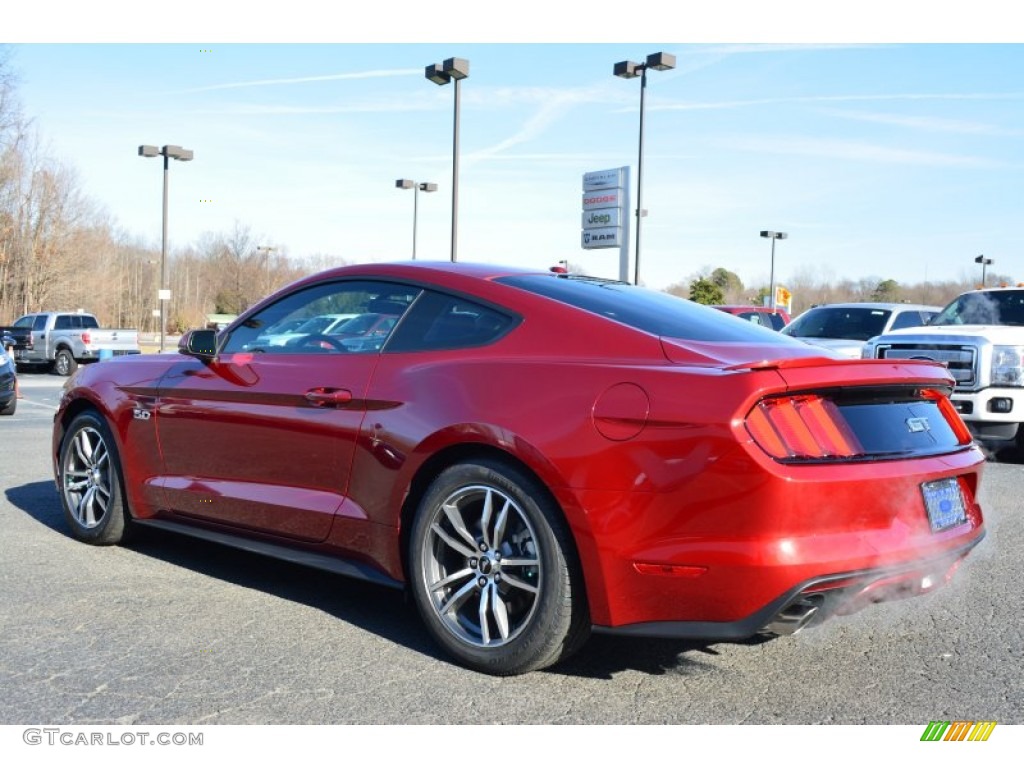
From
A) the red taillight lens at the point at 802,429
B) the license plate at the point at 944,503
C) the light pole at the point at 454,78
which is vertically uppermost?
the light pole at the point at 454,78

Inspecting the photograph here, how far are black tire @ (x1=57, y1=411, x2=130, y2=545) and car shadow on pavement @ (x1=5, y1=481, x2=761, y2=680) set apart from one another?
15 cm

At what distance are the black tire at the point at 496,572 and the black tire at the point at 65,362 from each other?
2541 centimetres

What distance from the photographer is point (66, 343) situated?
2659cm

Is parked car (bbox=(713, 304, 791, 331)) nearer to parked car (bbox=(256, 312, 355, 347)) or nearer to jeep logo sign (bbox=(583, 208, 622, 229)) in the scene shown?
jeep logo sign (bbox=(583, 208, 622, 229))

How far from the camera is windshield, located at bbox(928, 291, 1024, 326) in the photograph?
10.7 metres

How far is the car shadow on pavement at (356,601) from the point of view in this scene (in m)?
3.73

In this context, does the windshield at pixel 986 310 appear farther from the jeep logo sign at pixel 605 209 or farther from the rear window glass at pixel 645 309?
the jeep logo sign at pixel 605 209

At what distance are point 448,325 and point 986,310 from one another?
346 inches

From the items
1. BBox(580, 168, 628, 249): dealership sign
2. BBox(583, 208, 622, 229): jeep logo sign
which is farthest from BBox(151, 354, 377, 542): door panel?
BBox(583, 208, 622, 229): jeep logo sign

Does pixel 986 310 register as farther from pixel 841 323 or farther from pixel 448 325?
pixel 448 325

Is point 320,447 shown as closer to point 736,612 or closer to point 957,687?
point 736,612

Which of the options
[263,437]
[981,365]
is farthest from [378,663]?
[981,365]
